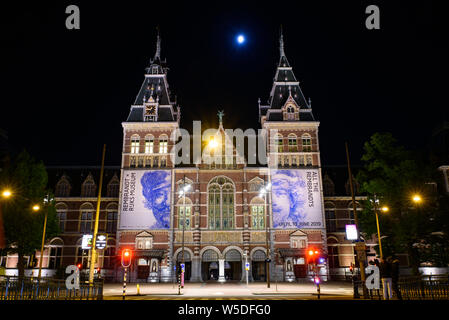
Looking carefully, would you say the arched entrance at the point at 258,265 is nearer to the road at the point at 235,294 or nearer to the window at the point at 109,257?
the road at the point at 235,294

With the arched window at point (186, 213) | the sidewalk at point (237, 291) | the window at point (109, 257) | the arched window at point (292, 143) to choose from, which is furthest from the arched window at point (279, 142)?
the window at point (109, 257)

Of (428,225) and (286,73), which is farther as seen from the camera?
(286,73)

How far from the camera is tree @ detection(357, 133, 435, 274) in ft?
86.6

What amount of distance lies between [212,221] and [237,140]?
499 inches

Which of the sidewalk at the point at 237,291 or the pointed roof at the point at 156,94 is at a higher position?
the pointed roof at the point at 156,94

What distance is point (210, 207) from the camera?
4194 centimetres

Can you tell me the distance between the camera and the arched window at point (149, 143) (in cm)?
4359

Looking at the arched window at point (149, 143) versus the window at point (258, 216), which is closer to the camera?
the window at point (258, 216)

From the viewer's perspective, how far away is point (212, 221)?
41.4 metres

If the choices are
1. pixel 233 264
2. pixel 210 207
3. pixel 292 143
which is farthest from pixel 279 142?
pixel 233 264

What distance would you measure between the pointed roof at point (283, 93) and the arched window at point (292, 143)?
8.93 feet

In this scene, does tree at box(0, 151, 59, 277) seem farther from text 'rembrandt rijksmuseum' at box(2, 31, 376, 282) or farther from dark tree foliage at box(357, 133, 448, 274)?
dark tree foliage at box(357, 133, 448, 274)
